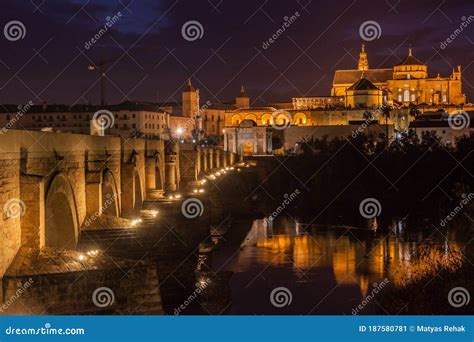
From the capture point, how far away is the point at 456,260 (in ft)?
44.1

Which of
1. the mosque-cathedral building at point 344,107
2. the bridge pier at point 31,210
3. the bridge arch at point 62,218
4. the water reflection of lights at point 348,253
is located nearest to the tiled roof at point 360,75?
the mosque-cathedral building at point 344,107

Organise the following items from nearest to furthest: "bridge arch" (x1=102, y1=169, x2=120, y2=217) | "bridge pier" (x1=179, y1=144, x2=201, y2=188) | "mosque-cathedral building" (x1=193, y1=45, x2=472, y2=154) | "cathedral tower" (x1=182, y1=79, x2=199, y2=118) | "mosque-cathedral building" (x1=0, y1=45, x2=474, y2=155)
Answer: "bridge arch" (x1=102, y1=169, x2=120, y2=217)
"bridge pier" (x1=179, y1=144, x2=201, y2=188)
"mosque-cathedral building" (x1=0, y1=45, x2=474, y2=155)
"mosque-cathedral building" (x1=193, y1=45, x2=472, y2=154)
"cathedral tower" (x1=182, y1=79, x2=199, y2=118)

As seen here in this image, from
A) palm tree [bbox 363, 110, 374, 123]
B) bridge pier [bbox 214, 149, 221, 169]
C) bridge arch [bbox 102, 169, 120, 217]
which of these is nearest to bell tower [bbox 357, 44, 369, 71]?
palm tree [bbox 363, 110, 374, 123]

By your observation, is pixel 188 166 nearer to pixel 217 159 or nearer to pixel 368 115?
pixel 217 159

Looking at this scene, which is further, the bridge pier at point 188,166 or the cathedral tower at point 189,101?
the cathedral tower at point 189,101

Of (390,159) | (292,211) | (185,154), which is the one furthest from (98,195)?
(390,159)

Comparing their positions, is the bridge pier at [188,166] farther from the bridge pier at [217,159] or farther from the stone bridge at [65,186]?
the bridge pier at [217,159]

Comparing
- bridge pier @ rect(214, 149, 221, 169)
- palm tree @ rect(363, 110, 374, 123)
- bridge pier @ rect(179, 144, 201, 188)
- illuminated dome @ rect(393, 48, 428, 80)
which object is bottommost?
bridge pier @ rect(179, 144, 201, 188)

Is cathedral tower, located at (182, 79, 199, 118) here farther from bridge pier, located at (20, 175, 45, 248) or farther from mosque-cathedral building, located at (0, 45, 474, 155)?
bridge pier, located at (20, 175, 45, 248)

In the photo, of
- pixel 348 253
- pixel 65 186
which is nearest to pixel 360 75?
pixel 348 253

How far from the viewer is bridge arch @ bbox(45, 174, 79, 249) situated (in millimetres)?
11672

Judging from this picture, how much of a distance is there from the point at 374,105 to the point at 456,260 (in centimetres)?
6242

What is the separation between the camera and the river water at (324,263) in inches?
611

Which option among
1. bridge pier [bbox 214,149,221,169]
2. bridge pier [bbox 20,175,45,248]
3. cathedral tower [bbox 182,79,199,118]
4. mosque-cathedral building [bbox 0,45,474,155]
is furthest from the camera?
cathedral tower [bbox 182,79,199,118]
